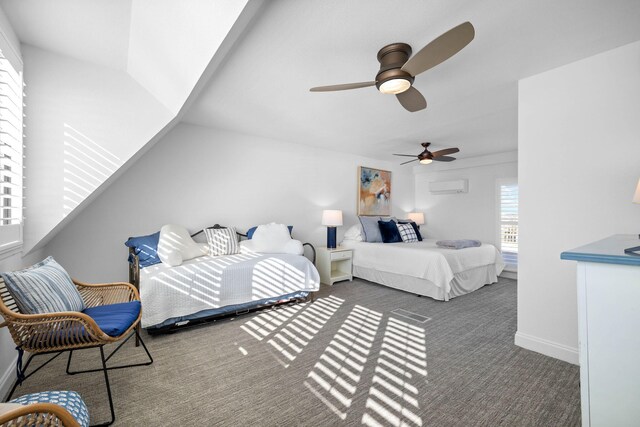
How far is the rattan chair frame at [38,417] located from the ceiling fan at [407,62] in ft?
6.83

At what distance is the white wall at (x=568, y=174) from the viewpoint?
6.38ft

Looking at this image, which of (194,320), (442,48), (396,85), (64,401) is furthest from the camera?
(194,320)

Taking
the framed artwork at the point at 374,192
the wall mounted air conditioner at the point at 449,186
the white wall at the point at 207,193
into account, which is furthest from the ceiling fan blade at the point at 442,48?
the wall mounted air conditioner at the point at 449,186

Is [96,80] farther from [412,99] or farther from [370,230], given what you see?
[370,230]

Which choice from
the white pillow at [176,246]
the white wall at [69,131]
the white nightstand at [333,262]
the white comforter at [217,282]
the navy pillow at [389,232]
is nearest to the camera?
the white wall at [69,131]

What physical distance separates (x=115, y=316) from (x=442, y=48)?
2620 millimetres

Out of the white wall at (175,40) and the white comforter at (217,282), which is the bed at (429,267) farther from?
the white wall at (175,40)

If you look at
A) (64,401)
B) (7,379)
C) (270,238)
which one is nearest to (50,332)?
(64,401)

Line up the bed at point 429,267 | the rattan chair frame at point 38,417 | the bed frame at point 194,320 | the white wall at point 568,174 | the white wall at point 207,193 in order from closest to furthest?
the rattan chair frame at point 38,417, the white wall at point 568,174, the bed frame at point 194,320, the white wall at point 207,193, the bed at point 429,267

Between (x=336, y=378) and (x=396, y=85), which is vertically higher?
(x=396, y=85)

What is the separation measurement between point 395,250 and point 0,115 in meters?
4.17

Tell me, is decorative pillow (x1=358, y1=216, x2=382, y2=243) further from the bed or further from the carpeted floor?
the carpeted floor

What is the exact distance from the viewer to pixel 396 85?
204 centimetres

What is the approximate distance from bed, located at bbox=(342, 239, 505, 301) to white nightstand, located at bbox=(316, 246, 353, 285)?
15cm
